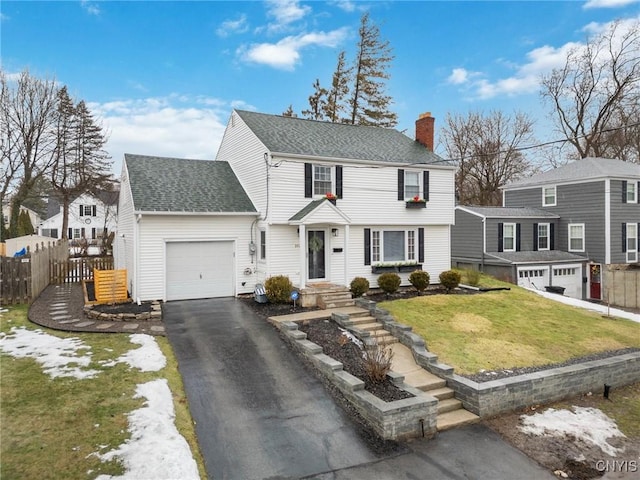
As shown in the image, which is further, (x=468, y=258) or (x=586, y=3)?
(x=468, y=258)

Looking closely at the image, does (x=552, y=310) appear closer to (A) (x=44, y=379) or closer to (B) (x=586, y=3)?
(B) (x=586, y=3)

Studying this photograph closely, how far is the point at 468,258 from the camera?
24938 mm

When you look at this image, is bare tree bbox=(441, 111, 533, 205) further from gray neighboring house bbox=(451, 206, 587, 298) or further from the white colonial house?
the white colonial house

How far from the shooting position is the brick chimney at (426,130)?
765 inches

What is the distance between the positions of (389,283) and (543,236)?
1648 centimetres

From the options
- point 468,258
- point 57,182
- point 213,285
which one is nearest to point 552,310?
point 468,258

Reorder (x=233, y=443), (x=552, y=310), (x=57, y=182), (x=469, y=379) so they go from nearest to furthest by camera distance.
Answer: (x=233, y=443)
(x=469, y=379)
(x=552, y=310)
(x=57, y=182)

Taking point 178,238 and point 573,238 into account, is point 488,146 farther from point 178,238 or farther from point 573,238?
point 178,238

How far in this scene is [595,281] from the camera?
25.1 metres

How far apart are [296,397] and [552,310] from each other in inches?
460

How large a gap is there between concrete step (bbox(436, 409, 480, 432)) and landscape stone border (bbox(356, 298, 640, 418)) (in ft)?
0.47

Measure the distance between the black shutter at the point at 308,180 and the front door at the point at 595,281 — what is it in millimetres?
20678

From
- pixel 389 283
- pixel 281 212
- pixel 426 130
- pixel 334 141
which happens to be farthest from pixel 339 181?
pixel 426 130

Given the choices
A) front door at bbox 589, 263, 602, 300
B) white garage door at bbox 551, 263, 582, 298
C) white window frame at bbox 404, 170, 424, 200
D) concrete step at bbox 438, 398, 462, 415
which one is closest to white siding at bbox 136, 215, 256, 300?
white window frame at bbox 404, 170, 424, 200
